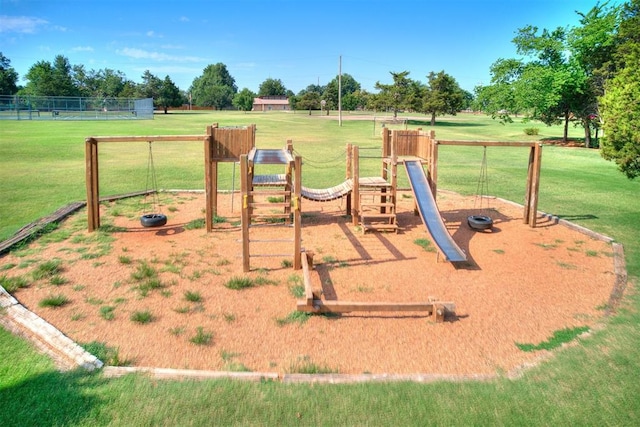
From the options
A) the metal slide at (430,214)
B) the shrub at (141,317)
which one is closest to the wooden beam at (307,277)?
the shrub at (141,317)

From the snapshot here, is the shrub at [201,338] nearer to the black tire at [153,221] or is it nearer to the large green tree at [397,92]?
the black tire at [153,221]

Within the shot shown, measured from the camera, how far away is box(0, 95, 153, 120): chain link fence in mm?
52331

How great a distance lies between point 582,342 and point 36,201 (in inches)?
483

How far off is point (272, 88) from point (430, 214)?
136 metres

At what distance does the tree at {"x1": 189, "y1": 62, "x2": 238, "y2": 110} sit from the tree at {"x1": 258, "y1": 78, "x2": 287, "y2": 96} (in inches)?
359

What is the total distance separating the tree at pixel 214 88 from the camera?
383ft

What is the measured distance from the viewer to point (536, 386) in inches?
176

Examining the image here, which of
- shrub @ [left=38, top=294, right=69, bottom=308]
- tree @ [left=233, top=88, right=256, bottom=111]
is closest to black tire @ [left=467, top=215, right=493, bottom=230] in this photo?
shrub @ [left=38, top=294, right=69, bottom=308]

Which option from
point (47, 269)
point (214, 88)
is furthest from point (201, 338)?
point (214, 88)

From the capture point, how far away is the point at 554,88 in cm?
3156

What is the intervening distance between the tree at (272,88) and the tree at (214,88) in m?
9.12

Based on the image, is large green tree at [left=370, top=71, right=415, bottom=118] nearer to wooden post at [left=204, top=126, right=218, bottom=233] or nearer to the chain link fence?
the chain link fence

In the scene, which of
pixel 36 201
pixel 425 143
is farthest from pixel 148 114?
pixel 425 143

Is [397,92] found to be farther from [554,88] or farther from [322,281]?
[322,281]
